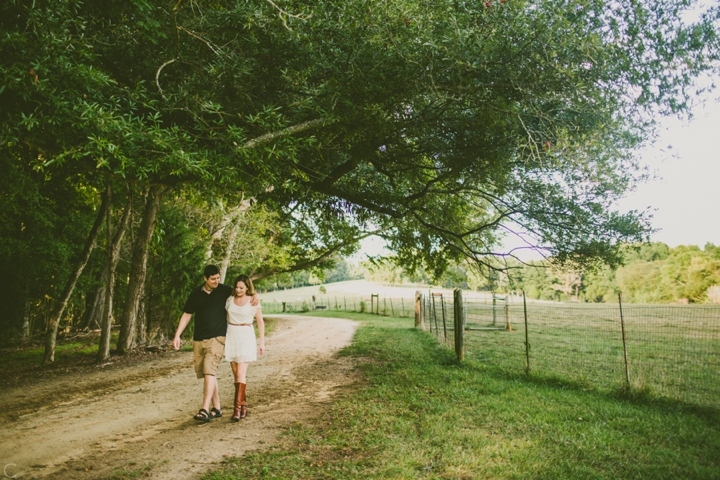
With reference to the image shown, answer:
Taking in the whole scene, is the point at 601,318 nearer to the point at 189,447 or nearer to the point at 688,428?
the point at 688,428

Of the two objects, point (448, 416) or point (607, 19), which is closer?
point (448, 416)

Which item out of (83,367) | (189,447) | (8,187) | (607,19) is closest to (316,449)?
(189,447)

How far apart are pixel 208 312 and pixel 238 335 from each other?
1.76 feet

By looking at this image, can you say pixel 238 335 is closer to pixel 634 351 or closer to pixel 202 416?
pixel 202 416

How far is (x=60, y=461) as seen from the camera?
A: 15.1ft

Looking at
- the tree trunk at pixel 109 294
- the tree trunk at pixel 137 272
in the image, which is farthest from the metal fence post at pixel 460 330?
the tree trunk at pixel 109 294

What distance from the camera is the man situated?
235 inches

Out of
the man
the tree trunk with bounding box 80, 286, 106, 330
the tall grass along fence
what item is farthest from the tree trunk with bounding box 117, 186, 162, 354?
the tree trunk with bounding box 80, 286, 106, 330

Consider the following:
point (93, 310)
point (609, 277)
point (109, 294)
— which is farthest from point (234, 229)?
point (609, 277)

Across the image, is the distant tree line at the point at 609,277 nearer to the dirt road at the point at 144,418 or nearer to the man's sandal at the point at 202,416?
the dirt road at the point at 144,418

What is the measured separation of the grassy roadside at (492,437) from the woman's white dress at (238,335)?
1.26 metres

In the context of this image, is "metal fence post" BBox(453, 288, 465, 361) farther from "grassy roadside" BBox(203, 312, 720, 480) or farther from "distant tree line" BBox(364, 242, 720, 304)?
"grassy roadside" BBox(203, 312, 720, 480)

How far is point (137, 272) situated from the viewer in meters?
12.4

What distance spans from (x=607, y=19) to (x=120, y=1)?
7.62 metres
